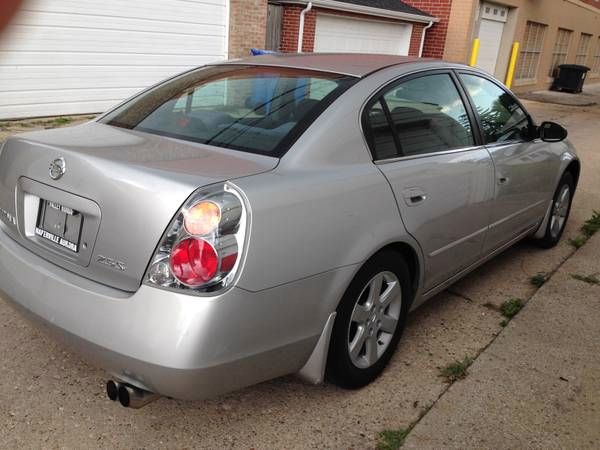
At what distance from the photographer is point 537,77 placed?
21.6 meters

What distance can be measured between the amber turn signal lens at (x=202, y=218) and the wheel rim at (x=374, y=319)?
831mm

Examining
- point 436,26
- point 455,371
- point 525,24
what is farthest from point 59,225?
point 525,24

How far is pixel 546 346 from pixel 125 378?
7.63 ft

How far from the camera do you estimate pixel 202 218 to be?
2037 mm

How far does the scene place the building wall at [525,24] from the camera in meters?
16.0

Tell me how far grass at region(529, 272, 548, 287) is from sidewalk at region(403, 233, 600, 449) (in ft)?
0.97

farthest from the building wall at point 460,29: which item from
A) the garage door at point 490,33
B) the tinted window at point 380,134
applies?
the tinted window at point 380,134

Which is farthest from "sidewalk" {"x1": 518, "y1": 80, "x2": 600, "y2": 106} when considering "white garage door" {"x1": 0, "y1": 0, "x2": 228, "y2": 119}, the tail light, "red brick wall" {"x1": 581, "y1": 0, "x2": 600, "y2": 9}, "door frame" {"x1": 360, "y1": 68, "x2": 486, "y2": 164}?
the tail light

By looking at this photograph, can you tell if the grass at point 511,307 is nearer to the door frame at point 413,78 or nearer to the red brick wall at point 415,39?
the door frame at point 413,78

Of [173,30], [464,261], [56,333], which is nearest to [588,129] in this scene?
[173,30]

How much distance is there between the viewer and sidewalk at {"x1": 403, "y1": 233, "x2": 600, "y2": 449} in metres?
2.54

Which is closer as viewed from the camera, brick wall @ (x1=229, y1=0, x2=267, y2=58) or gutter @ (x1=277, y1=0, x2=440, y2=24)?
brick wall @ (x1=229, y1=0, x2=267, y2=58)

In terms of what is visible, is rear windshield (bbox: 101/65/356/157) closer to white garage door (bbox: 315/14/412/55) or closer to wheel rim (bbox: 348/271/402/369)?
wheel rim (bbox: 348/271/402/369)

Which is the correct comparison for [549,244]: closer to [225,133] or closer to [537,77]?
[225,133]
